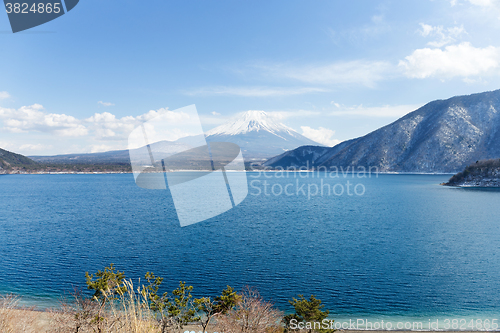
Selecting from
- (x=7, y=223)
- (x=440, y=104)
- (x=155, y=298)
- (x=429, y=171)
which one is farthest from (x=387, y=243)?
(x=440, y=104)

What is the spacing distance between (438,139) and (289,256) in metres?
131

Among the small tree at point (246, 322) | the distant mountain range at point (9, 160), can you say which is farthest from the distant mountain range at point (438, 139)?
the distant mountain range at point (9, 160)

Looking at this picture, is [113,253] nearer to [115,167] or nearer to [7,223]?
[7,223]

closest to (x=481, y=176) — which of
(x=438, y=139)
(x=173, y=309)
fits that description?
(x=438, y=139)

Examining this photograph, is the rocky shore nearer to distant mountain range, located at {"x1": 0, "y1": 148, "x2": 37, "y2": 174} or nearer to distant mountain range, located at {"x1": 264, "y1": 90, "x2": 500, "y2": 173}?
distant mountain range, located at {"x1": 264, "y1": 90, "x2": 500, "y2": 173}

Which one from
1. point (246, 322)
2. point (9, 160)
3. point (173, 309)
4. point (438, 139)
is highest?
point (9, 160)

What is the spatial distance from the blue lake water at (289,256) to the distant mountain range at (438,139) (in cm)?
10512

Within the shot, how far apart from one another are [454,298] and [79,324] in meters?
14.0

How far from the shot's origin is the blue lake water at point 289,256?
1298cm

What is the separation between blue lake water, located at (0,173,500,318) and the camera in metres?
13.0

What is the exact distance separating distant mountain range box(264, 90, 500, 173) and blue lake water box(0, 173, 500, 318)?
105124mm

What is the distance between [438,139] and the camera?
407ft

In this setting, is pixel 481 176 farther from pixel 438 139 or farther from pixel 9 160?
pixel 9 160

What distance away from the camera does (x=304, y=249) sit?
19.2 m
